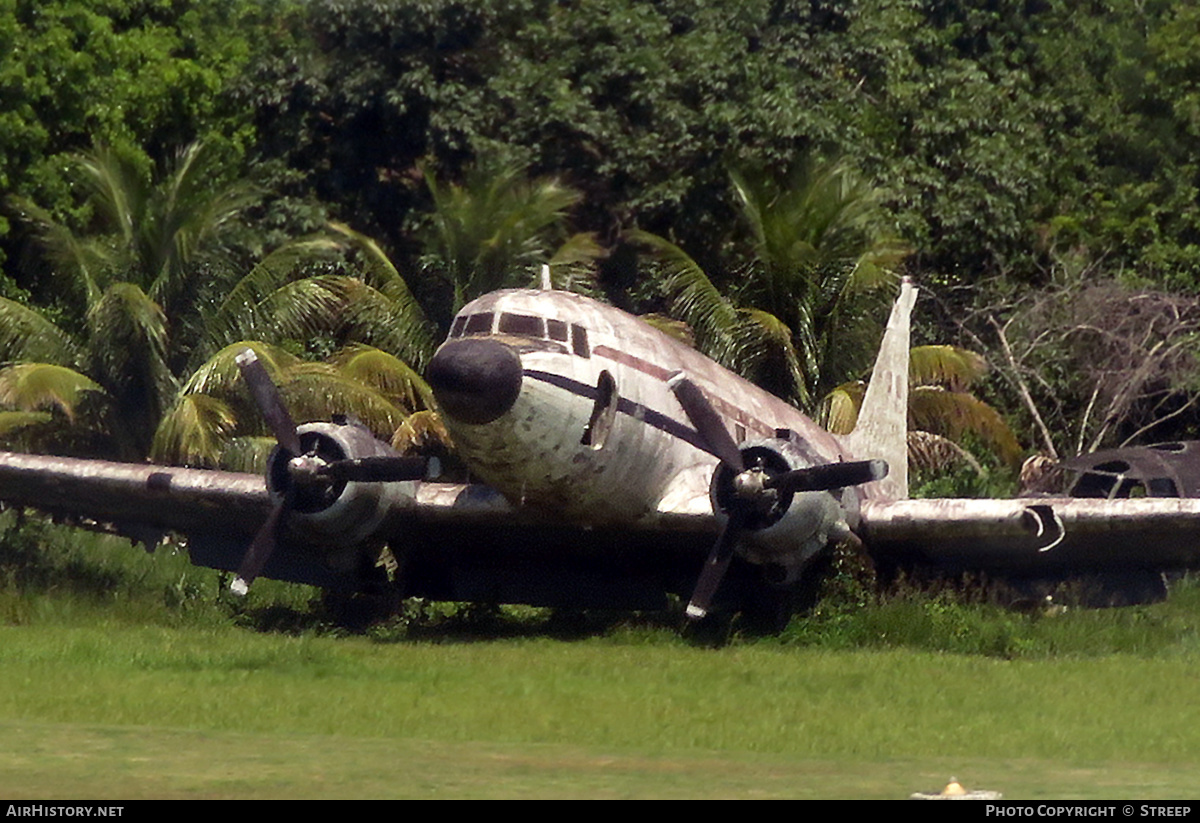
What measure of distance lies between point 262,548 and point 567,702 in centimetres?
571

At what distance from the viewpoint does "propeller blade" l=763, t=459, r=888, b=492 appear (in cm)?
1823

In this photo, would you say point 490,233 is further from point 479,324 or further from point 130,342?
point 479,324

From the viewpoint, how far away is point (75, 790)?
33.1 ft

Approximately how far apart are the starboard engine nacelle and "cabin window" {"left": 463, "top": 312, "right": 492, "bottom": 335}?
67.7 inches

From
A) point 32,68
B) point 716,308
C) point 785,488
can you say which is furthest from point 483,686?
point 32,68

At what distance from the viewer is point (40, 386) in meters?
26.0

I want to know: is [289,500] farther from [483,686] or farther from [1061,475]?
[1061,475]

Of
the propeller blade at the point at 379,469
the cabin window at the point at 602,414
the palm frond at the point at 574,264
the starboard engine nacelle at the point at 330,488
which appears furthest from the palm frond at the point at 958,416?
the propeller blade at the point at 379,469

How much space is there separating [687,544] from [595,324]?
2.86 metres

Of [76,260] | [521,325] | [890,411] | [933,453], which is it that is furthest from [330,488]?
[933,453]

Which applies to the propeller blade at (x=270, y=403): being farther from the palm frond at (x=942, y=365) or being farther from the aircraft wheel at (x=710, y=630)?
the palm frond at (x=942, y=365)

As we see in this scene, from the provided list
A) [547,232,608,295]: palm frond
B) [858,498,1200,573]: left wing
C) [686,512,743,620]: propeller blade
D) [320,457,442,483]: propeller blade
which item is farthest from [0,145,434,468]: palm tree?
[858,498,1200,573]: left wing

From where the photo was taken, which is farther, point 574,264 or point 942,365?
point 574,264

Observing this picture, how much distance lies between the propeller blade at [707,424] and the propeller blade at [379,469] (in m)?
2.54
